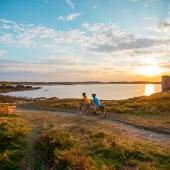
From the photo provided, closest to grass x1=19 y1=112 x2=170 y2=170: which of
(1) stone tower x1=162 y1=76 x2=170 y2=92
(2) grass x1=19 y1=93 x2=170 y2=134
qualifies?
(2) grass x1=19 y1=93 x2=170 y2=134

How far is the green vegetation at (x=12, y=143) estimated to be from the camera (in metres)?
16.4

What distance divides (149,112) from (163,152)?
562 inches

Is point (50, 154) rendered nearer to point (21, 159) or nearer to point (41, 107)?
point (21, 159)

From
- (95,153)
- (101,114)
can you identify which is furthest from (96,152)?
(101,114)

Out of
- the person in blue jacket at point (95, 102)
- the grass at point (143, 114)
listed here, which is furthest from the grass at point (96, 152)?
the person in blue jacket at point (95, 102)

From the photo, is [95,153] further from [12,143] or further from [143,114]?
[143,114]

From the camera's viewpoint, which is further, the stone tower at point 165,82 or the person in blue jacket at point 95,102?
the stone tower at point 165,82

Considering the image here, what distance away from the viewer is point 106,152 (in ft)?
52.5

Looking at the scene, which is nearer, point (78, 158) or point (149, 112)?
point (78, 158)

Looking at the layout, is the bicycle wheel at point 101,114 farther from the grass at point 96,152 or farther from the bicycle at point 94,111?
the grass at point 96,152

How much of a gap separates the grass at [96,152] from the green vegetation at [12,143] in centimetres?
101

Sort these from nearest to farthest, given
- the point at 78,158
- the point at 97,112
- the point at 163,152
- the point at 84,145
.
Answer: the point at 78,158
the point at 163,152
the point at 84,145
the point at 97,112

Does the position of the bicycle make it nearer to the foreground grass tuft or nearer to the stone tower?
the foreground grass tuft

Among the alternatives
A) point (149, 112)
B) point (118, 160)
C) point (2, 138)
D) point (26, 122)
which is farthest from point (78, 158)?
point (149, 112)
